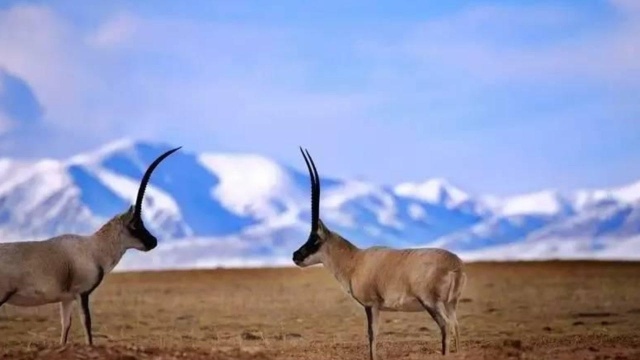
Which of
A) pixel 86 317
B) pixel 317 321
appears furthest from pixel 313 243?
pixel 317 321

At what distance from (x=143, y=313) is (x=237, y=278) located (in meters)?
16.1

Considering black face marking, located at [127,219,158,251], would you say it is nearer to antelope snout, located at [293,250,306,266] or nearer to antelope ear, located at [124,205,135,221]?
antelope ear, located at [124,205,135,221]

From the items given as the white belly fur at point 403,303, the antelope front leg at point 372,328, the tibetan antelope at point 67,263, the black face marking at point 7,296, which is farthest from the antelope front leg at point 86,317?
the white belly fur at point 403,303

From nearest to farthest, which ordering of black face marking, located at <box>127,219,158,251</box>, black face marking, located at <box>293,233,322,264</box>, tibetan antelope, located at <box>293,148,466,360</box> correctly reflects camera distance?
tibetan antelope, located at <box>293,148,466,360</box> < black face marking, located at <box>127,219,158,251</box> < black face marking, located at <box>293,233,322,264</box>

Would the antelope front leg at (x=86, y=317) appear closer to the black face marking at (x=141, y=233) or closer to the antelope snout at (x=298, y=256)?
the black face marking at (x=141, y=233)

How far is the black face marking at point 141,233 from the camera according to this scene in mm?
16234

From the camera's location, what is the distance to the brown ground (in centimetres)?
1509

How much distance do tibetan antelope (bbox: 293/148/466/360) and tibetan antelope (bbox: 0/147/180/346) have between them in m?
2.52

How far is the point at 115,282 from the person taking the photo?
41.7 metres

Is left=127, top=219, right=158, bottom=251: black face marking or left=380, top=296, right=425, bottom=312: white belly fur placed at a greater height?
left=127, top=219, right=158, bottom=251: black face marking

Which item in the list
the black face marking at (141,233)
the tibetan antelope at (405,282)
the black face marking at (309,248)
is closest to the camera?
the tibetan antelope at (405,282)

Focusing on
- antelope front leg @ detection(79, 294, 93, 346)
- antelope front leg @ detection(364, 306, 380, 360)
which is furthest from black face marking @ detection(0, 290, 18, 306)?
antelope front leg @ detection(364, 306, 380, 360)

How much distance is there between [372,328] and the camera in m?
15.1

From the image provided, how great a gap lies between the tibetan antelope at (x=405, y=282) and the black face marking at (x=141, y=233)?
226 centimetres
